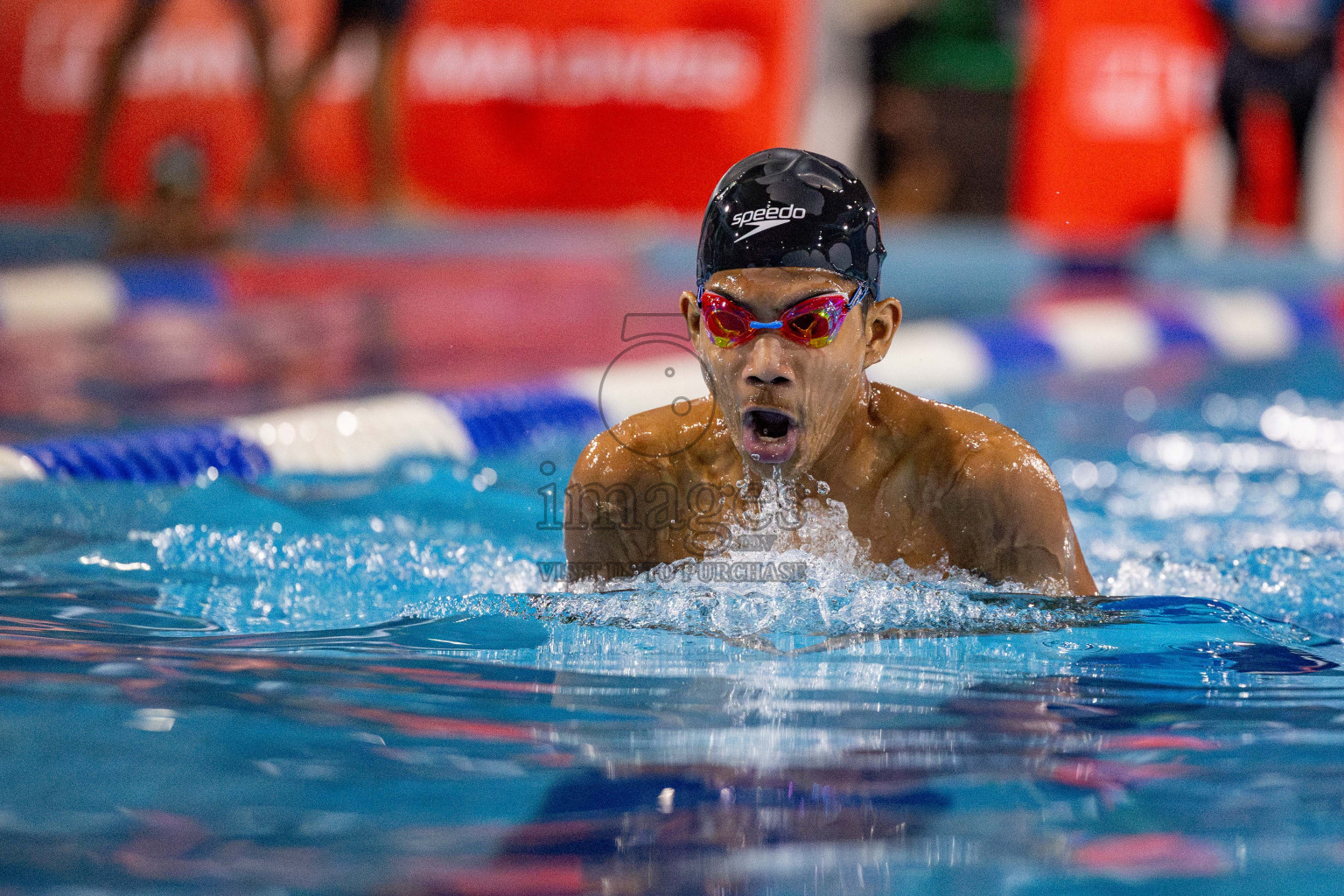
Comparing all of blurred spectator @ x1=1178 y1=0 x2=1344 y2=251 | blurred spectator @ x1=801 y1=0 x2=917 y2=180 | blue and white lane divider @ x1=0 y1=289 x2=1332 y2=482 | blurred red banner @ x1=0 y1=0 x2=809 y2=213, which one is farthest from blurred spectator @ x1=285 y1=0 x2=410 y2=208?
blurred spectator @ x1=1178 y1=0 x2=1344 y2=251

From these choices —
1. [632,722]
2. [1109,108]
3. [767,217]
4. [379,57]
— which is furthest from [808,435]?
[1109,108]

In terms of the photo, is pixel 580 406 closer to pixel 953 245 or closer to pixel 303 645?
pixel 303 645

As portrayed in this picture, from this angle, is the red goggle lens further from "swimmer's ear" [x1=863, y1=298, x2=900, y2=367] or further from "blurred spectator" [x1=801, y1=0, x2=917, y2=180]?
"blurred spectator" [x1=801, y1=0, x2=917, y2=180]

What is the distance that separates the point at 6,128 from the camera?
995cm

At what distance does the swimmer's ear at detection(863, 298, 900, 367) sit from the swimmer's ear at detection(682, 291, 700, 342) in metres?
0.25

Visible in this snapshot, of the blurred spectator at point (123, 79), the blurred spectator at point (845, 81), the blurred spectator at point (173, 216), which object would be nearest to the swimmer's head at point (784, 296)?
the blurred spectator at point (173, 216)

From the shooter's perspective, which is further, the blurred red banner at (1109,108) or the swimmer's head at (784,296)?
the blurred red banner at (1109,108)

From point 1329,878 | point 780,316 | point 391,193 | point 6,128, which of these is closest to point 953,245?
point 391,193

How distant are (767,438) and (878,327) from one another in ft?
0.95

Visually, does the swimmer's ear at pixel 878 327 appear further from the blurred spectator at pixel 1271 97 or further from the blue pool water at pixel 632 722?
the blurred spectator at pixel 1271 97

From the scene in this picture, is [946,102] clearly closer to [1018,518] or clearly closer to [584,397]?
[584,397]

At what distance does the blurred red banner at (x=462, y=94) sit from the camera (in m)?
9.79

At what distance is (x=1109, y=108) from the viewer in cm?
987

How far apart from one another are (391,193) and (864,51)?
328 centimetres
